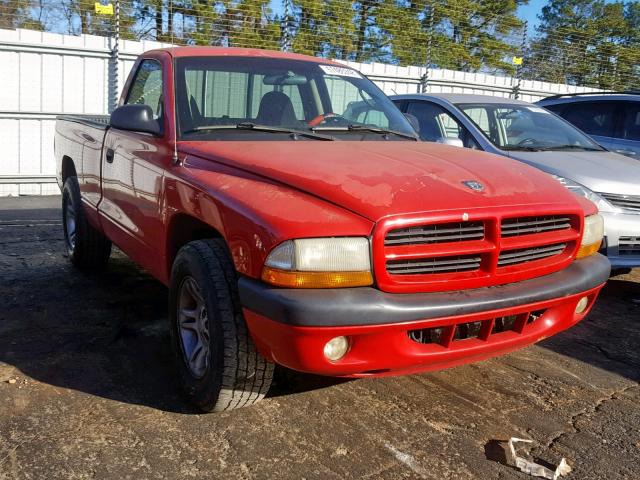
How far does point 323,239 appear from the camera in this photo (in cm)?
252

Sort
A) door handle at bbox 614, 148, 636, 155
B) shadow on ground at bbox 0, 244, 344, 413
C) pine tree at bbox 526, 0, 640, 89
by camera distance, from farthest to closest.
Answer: pine tree at bbox 526, 0, 640, 89, door handle at bbox 614, 148, 636, 155, shadow on ground at bbox 0, 244, 344, 413

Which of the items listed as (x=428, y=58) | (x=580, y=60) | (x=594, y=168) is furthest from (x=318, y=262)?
(x=580, y=60)

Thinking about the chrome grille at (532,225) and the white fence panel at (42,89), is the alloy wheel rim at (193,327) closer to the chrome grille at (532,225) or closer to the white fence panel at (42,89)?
the chrome grille at (532,225)

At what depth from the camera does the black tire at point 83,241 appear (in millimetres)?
5254

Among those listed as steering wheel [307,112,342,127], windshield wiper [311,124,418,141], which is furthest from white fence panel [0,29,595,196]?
steering wheel [307,112,342,127]

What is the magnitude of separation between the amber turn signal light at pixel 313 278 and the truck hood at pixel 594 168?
3253mm

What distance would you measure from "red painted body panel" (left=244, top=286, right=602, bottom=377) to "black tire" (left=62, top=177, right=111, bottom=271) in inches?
120

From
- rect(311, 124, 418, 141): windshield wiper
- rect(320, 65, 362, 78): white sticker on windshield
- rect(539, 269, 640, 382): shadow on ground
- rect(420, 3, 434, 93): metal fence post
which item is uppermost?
rect(420, 3, 434, 93): metal fence post

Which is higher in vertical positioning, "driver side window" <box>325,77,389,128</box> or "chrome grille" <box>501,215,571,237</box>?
"driver side window" <box>325,77,389,128</box>

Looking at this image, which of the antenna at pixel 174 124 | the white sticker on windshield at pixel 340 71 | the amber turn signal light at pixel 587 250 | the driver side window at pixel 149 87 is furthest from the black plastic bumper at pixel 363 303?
the white sticker on windshield at pixel 340 71

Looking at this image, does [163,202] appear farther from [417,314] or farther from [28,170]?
[28,170]

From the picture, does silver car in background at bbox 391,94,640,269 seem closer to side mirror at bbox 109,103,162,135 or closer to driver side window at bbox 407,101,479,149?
Answer: driver side window at bbox 407,101,479,149

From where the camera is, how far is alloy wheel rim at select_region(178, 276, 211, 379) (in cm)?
306

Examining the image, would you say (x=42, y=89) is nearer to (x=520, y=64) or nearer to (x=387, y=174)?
(x=387, y=174)
